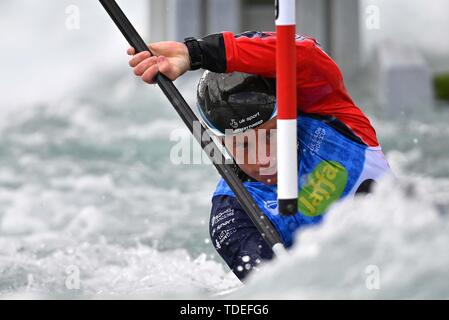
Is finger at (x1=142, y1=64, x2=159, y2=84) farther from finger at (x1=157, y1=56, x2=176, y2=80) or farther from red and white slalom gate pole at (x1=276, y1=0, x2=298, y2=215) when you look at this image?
red and white slalom gate pole at (x1=276, y1=0, x2=298, y2=215)

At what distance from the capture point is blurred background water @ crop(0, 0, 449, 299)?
332 cm

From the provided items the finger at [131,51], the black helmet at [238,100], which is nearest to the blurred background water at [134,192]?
the black helmet at [238,100]

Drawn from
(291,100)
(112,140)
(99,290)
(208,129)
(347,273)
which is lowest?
(112,140)

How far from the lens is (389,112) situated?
10758 millimetres

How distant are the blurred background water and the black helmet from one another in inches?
17.3

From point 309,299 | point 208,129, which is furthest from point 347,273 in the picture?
point 208,129

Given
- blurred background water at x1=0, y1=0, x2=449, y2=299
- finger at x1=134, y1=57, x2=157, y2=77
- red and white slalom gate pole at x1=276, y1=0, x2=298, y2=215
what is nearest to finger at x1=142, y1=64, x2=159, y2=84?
finger at x1=134, y1=57, x2=157, y2=77

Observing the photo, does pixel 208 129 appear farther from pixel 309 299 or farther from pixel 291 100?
pixel 309 299

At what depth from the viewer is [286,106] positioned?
314 centimetres

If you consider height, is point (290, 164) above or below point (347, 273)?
above

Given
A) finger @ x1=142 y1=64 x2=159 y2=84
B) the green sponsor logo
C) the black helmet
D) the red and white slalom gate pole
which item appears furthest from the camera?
the green sponsor logo

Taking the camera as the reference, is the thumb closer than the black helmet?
Yes

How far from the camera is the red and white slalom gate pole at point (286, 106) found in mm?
3133

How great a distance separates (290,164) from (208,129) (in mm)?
719
